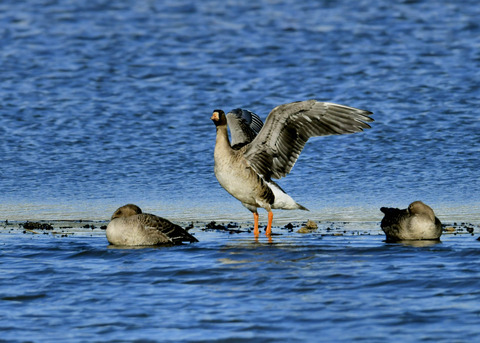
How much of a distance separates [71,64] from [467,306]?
2202cm

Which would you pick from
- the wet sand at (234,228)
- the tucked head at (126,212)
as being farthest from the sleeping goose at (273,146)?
the tucked head at (126,212)

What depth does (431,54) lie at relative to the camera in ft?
90.9

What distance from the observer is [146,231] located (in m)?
12.0

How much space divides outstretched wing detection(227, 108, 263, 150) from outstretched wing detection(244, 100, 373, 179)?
1154 millimetres

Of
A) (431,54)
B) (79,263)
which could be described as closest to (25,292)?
(79,263)

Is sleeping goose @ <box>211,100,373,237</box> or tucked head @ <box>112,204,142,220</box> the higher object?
sleeping goose @ <box>211,100,373,237</box>

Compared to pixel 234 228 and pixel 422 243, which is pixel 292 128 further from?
pixel 422 243

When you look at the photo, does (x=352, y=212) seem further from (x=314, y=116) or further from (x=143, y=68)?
(x=143, y=68)

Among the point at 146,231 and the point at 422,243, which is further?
the point at 146,231

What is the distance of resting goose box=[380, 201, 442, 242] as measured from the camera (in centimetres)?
1181

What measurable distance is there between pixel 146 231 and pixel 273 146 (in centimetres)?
285

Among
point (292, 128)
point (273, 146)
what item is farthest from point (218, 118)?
point (292, 128)

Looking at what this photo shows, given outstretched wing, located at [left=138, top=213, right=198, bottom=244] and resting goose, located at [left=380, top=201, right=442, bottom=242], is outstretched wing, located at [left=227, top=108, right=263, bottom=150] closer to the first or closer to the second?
outstretched wing, located at [left=138, top=213, right=198, bottom=244]

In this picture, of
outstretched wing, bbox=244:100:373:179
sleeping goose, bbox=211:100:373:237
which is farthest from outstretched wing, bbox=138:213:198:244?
outstretched wing, bbox=244:100:373:179
